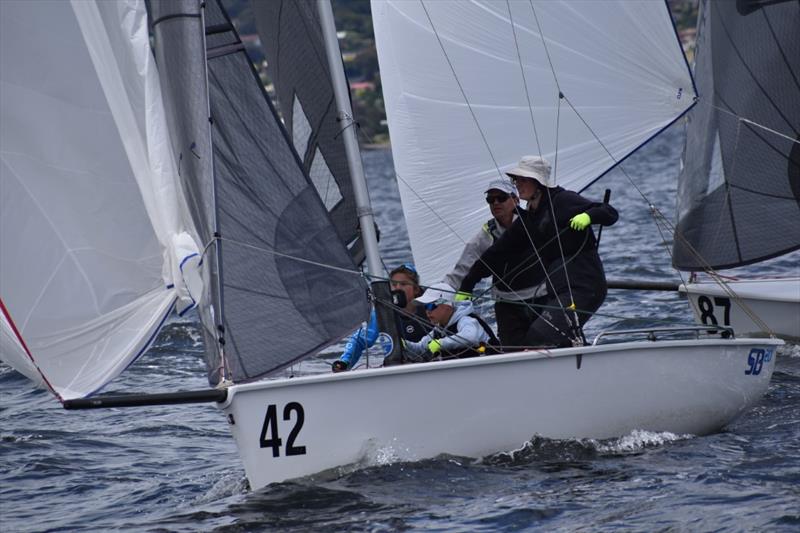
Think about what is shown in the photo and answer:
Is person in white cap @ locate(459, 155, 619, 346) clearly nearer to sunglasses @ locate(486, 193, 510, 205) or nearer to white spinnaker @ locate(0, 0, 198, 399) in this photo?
sunglasses @ locate(486, 193, 510, 205)

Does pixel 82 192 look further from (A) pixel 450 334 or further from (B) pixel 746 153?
(B) pixel 746 153

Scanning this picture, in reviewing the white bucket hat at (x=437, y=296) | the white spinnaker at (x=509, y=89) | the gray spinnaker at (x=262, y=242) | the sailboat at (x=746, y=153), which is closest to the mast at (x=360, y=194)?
the gray spinnaker at (x=262, y=242)

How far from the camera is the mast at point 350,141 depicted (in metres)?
6.46

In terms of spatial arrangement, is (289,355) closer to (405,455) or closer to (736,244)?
(405,455)

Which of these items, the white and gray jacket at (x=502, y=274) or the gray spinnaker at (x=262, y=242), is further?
the white and gray jacket at (x=502, y=274)

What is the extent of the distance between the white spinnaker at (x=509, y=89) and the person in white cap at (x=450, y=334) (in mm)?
1193

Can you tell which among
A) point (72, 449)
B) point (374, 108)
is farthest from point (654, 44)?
point (374, 108)

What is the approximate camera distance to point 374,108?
65.8 meters

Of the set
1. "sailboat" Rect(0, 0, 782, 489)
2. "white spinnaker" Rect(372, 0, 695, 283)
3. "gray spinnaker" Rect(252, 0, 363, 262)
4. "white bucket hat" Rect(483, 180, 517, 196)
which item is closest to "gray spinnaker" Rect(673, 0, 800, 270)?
"white spinnaker" Rect(372, 0, 695, 283)

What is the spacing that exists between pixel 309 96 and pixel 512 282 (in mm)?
1459

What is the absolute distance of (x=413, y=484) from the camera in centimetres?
596

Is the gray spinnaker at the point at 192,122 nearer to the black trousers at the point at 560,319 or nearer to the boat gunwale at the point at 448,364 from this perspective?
the boat gunwale at the point at 448,364

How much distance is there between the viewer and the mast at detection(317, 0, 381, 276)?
21.2ft

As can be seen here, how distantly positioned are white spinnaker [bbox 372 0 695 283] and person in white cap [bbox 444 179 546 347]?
105 centimetres
